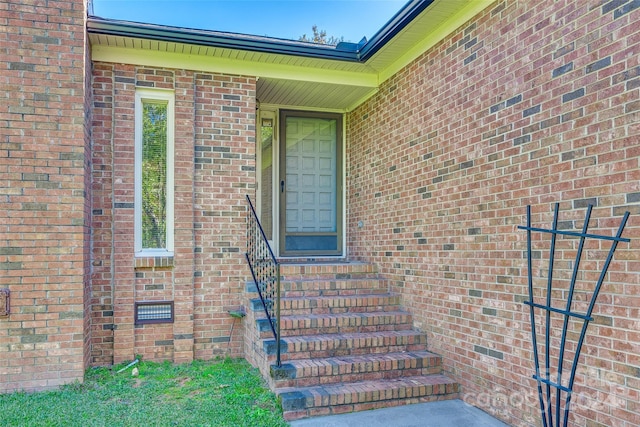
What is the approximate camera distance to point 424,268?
4359 mm

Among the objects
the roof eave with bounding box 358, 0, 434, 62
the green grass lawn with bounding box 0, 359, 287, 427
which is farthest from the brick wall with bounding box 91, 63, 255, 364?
the roof eave with bounding box 358, 0, 434, 62

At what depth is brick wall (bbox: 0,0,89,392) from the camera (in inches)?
151

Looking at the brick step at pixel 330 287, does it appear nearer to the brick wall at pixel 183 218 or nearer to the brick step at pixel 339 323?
the brick step at pixel 339 323

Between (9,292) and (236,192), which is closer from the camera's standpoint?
(9,292)

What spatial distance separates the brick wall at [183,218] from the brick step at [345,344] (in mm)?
1107

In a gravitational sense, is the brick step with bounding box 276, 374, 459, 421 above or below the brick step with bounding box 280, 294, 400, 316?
below

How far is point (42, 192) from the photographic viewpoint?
3.91m

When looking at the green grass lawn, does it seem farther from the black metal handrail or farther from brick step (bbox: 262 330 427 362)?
the black metal handrail

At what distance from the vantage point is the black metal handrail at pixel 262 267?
4211 mm

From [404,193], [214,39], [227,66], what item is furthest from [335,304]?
[214,39]

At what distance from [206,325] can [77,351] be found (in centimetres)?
128

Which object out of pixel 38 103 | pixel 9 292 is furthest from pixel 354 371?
pixel 38 103

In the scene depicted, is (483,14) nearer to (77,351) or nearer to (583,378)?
(583,378)

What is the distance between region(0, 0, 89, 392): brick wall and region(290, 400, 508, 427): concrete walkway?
2390 mm
